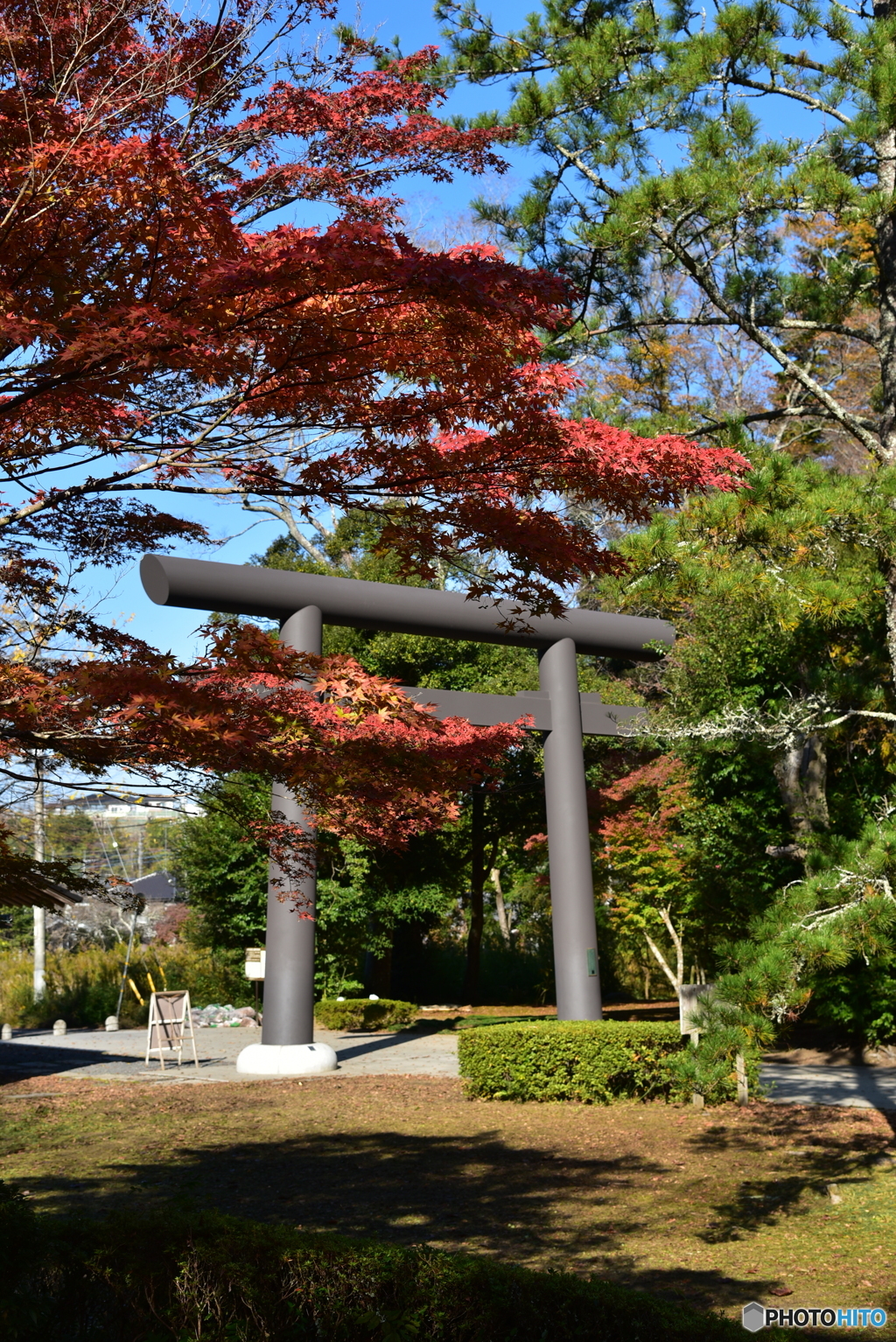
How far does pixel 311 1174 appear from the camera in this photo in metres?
7.14

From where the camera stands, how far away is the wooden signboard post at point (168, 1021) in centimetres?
1292

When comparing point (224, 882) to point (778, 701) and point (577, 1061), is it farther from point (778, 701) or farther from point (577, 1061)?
point (778, 701)

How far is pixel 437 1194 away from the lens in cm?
651

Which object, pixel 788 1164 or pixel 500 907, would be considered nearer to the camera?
pixel 788 1164

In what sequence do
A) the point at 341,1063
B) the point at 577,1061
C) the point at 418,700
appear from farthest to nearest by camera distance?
1. the point at 341,1063
2. the point at 418,700
3. the point at 577,1061

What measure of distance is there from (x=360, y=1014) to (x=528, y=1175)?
11.3 meters

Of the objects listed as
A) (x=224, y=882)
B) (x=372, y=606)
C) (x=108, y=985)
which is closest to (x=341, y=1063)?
(x=372, y=606)

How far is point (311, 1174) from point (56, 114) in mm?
6458

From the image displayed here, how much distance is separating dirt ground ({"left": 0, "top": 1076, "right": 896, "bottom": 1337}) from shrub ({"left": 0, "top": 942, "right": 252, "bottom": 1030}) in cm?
984

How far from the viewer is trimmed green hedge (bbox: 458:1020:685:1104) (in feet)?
33.0

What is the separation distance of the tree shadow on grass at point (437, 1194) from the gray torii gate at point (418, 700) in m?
3.49

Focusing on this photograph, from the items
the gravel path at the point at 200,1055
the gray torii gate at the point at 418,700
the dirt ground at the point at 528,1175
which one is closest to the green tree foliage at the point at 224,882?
the gravel path at the point at 200,1055

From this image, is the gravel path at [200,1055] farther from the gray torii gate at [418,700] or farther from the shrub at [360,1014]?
the gray torii gate at [418,700]

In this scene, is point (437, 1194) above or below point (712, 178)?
below
